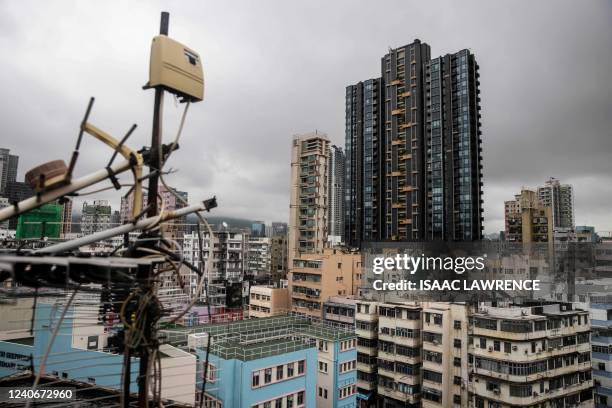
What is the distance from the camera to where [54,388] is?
5.80 meters

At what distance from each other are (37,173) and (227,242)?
49588mm

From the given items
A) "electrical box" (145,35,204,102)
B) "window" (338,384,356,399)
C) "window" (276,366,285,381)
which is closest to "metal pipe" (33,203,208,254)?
"electrical box" (145,35,204,102)

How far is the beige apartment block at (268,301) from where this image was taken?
35.2 meters

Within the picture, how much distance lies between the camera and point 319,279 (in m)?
33.7

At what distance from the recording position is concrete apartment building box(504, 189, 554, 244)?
56031 mm

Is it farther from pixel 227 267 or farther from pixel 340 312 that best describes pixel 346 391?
pixel 227 267

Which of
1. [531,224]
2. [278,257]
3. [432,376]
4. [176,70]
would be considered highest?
[531,224]

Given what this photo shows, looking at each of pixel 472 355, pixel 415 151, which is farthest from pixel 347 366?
pixel 415 151

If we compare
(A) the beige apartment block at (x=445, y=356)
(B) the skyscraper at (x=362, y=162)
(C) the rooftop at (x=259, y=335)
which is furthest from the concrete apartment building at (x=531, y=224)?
(C) the rooftop at (x=259, y=335)

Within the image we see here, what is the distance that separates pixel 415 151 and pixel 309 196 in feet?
57.2

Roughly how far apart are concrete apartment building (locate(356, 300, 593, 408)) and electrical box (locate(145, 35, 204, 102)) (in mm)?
22662

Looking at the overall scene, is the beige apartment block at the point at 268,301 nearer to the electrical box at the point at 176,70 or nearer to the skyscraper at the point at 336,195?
the electrical box at the point at 176,70

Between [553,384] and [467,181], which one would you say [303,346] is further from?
[467,181]

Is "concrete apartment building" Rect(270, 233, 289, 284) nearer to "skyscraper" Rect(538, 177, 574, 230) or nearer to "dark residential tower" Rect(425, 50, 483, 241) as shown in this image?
"dark residential tower" Rect(425, 50, 483, 241)
